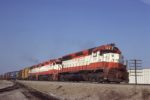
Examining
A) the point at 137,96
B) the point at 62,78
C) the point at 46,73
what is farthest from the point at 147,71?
the point at 46,73

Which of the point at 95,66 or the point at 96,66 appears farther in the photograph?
the point at 95,66

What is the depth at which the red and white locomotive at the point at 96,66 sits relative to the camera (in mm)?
34494

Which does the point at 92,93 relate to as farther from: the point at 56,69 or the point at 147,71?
the point at 56,69

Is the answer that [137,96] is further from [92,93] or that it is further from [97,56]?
[97,56]

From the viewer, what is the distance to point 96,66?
36875mm

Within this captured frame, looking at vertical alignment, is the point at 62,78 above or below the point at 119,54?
below

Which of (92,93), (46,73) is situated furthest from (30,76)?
(92,93)

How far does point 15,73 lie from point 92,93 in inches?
3162

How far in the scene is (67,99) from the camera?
80.2 ft

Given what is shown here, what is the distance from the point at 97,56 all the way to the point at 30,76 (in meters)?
47.1

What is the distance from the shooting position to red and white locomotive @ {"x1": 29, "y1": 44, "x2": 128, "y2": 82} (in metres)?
34.5

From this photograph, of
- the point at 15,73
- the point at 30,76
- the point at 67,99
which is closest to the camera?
the point at 67,99

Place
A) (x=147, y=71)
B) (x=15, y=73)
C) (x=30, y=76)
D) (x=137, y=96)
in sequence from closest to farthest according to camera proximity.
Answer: (x=137, y=96)
(x=147, y=71)
(x=30, y=76)
(x=15, y=73)

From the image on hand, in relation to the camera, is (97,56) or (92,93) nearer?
(92,93)
